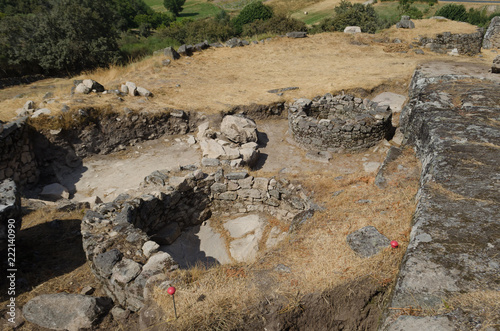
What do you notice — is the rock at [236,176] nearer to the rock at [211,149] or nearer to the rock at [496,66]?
the rock at [211,149]

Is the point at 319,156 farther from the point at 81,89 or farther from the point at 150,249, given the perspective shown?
the point at 81,89

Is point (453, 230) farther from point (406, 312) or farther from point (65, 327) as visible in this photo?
point (65, 327)

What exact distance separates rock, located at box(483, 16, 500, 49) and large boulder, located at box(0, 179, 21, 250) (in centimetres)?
2742

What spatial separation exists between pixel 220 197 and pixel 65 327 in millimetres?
4712

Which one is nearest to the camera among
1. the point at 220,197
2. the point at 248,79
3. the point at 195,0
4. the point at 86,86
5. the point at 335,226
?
the point at 335,226

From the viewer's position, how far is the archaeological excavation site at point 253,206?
12.2 ft

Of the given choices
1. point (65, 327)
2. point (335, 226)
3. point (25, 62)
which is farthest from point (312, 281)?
point (25, 62)

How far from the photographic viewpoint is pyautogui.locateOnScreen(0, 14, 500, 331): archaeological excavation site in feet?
12.2

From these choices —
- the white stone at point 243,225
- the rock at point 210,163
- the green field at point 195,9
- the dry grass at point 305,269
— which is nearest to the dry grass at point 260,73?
the rock at point 210,163

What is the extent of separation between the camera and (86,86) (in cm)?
1363

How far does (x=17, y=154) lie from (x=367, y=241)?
36.8 feet

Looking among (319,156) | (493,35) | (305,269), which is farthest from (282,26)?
(305,269)

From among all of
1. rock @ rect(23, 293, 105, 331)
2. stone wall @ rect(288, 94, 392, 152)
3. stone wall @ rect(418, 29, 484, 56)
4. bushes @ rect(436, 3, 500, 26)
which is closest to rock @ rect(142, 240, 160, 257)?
rock @ rect(23, 293, 105, 331)

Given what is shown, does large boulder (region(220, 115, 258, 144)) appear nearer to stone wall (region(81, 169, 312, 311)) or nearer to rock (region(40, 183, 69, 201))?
stone wall (region(81, 169, 312, 311))
